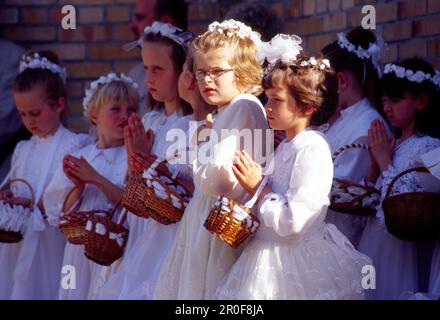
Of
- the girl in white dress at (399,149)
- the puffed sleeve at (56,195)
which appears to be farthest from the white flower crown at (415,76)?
the puffed sleeve at (56,195)

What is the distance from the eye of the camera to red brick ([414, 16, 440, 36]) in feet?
20.6

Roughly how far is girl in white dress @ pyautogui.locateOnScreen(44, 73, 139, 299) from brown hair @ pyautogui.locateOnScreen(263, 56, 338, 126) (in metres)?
1.52

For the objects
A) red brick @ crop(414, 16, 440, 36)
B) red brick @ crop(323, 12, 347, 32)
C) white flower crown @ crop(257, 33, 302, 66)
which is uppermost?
red brick @ crop(323, 12, 347, 32)

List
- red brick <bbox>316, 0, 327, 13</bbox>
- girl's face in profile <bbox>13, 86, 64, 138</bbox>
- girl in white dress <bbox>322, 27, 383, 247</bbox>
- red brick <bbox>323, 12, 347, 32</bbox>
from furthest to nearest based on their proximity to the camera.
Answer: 1. red brick <bbox>316, 0, 327, 13</bbox>
2. red brick <bbox>323, 12, 347, 32</bbox>
3. girl's face in profile <bbox>13, 86, 64, 138</bbox>
4. girl in white dress <bbox>322, 27, 383, 247</bbox>

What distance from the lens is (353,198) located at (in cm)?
524

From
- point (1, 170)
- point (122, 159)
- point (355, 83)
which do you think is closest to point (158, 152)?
point (122, 159)

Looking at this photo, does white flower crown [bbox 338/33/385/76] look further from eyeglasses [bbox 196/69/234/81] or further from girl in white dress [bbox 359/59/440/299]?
eyeglasses [bbox 196/69/234/81]

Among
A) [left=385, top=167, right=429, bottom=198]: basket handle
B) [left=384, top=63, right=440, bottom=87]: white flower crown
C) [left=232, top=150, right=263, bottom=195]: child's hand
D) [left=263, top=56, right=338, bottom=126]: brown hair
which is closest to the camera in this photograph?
[left=232, top=150, right=263, bottom=195]: child's hand

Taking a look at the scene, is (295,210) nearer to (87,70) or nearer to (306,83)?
(306,83)

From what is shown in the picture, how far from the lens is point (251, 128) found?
201 inches

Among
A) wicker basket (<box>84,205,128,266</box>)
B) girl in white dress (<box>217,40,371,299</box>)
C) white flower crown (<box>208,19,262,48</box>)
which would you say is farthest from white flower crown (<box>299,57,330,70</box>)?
wicker basket (<box>84,205,128,266</box>)

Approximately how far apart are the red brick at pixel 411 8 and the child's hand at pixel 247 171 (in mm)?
2005

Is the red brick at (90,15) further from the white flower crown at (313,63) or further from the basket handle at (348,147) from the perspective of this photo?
the white flower crown at (313,63)

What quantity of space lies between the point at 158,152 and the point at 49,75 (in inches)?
55.4
